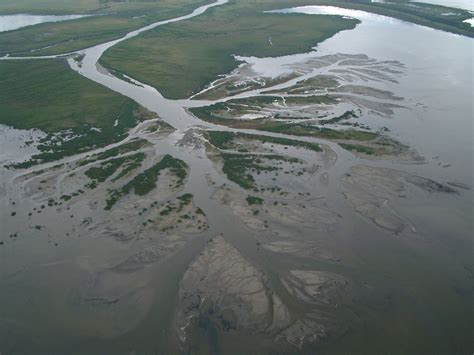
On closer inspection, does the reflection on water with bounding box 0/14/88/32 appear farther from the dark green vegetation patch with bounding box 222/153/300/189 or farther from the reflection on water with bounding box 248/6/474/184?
the dark green vegetation patch with bounding box 222/153/300/189

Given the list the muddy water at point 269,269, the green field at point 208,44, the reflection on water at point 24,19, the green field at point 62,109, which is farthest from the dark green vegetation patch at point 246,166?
the reflection on water at point 24,19

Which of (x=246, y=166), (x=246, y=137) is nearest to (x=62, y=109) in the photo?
(x=246, y=137)

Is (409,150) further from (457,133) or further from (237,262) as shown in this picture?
(237,262)

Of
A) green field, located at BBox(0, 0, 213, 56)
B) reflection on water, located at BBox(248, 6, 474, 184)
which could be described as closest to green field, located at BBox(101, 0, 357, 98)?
reflection on water, located at BBox(248, 6, 474, 184)

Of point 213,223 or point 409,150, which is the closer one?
point 213,223

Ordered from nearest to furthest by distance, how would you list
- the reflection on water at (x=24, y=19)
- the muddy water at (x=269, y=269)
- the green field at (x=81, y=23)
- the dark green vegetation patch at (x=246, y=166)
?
the muddy water at (x=269, y=269) → the dark green vegetation patch at (x=246, y=166) → the green field at (x=81, y=23) → the reflection on water at (x=24, y=19)

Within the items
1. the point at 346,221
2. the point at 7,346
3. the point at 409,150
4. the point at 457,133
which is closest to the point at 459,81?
the point at 457,133

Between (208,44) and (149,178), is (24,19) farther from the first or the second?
(149,178)

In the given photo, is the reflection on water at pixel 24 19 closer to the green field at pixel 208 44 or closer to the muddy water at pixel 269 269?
the green field at pixel 208 44
